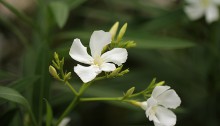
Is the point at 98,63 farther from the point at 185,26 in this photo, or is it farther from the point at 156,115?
the point at 185,26

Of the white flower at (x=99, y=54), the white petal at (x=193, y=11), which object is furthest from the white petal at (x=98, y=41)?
the white petal at (x=193, y=11)

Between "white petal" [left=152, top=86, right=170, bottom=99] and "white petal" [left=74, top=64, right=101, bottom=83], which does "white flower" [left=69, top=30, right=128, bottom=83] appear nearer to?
"white petal" [left=74, top=64, right=101, bottom=83]

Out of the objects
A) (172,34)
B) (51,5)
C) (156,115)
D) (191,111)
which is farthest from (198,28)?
(156,115)

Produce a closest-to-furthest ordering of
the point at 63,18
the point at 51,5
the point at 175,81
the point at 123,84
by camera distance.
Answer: the point at 63,18 < the point at 51,5 < the point at 123,84 < the point at 175,81

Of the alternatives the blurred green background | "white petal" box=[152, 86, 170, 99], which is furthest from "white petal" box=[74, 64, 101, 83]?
the blurred green background

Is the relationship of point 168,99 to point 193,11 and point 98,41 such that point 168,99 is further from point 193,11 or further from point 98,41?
point 193,11

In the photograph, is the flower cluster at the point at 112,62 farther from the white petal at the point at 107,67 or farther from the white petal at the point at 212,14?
the white petal at the point at 212,14
